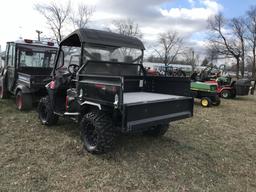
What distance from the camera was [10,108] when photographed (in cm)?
664

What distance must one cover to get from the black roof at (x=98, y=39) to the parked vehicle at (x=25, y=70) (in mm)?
1932

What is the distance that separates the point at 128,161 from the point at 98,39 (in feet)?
7.36

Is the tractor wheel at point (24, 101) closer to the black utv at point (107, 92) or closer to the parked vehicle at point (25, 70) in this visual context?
the parked vehicle at point (25, 70)

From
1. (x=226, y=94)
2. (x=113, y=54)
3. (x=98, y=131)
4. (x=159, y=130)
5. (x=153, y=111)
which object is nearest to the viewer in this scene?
(x=98, y=131)

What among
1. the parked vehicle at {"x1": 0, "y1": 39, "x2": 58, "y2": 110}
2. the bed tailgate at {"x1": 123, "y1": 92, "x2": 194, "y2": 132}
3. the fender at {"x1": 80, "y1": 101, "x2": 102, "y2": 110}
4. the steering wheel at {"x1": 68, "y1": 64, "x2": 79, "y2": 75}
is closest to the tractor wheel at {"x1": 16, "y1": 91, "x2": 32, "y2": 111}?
the parked vehicle at {"x1": 0, "y1": 39, "x2": 58, "y2": 110}

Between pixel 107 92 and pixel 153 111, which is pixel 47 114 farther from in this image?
pixel 153 111

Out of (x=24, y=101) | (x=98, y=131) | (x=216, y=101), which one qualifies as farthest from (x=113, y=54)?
(x=216, y=101)

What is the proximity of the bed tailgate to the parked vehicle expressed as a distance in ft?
11.9

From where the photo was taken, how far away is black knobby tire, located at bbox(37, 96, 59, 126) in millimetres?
4852

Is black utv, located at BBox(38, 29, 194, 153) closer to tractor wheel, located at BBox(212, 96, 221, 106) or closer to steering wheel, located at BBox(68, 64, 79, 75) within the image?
steering wheel, located at BBox(68, 64, 79, 75)

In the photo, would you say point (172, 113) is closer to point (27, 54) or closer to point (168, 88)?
point (168, 88)

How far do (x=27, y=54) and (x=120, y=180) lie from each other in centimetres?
572

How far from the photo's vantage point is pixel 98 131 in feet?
11.1

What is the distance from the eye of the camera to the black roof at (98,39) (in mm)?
4057
